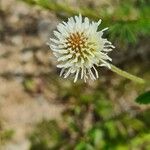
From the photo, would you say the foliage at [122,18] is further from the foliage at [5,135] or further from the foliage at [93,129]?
the foliage at [5,135]

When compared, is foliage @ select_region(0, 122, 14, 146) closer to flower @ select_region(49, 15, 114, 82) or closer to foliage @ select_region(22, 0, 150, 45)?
foliage @ select_region(22, 0, 150, 45)

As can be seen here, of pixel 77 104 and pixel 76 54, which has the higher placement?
pixel 77 104

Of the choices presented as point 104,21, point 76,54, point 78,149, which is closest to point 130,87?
point 78,149

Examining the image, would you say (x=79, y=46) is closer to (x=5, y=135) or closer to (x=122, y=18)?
(x=122, y=18)

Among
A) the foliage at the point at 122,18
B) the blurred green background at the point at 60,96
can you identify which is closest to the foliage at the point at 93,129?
the blurred green background at the point at 60,96

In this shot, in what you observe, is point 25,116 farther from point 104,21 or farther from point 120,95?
point 104,21

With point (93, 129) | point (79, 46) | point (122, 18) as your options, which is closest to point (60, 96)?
point (93, 129)

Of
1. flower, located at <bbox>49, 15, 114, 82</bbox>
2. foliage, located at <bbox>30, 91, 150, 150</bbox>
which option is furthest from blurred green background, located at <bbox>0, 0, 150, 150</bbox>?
flower, located at <bbox>49, 15, 114, 82</bbox>
